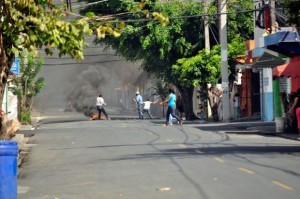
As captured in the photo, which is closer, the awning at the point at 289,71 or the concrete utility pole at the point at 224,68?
the awning at the point at 289,71

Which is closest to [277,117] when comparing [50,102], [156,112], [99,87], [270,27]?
[270,27]

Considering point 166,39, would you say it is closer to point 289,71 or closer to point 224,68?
point 224,68

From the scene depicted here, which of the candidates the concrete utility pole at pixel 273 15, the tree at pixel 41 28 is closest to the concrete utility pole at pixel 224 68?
the concrete utility pole at pixel 273 15

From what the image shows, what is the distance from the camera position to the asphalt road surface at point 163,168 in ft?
41.7

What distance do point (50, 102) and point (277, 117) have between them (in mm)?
68924

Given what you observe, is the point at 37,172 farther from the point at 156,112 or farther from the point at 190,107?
the point at 156,112

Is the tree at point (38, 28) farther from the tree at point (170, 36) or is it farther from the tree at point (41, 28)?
the tree at point (170, 36)

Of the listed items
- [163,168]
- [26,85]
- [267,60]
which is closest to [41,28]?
[163,168]

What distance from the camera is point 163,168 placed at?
16.1 metres

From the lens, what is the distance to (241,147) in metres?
21.1

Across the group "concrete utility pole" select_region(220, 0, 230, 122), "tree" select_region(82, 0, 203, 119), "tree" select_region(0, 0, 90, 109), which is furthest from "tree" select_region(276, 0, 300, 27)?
"tree" select_region(82, 0, 203, 119)

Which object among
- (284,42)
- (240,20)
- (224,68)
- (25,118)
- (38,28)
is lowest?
(25,118)

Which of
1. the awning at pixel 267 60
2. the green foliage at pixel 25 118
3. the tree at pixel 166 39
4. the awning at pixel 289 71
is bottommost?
the green foliage at pixel 25 118

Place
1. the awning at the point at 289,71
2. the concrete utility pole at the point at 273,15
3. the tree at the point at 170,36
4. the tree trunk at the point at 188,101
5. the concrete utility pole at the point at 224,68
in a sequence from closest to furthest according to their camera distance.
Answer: the awning at the point at 289,71, the concrete utility pole at the point at 273,15, the concrete utility pole at the point at 224,68, the tree at the point at 170,36, the tree trunk at the point at 188,101
